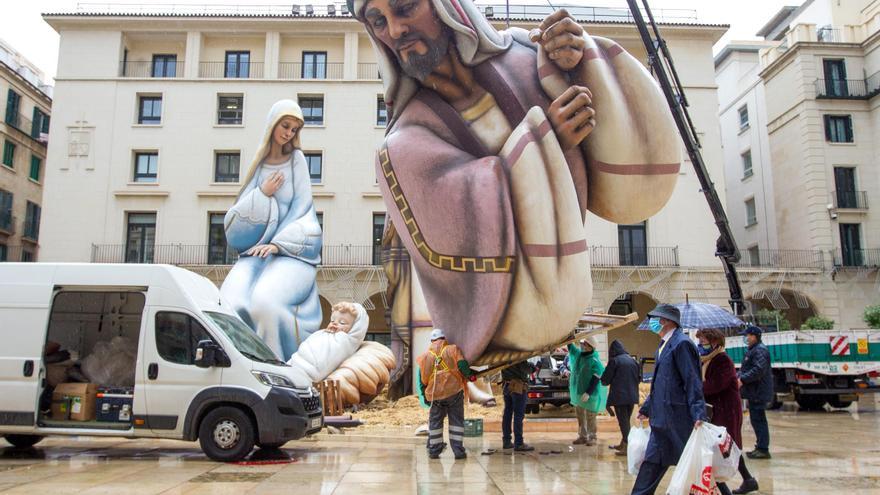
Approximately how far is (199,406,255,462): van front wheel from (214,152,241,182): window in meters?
25.1

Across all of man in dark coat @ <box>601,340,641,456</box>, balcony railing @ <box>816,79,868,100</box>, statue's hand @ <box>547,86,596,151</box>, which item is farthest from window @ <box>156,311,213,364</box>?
balcony railing @ <box>816,79,868,100</box>

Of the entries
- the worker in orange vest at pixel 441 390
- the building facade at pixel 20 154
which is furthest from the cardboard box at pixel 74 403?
the building facade at pixel 20 154

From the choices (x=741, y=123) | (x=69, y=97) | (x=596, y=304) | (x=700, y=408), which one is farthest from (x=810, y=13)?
(x=700, y=408)

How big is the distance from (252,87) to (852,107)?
2706 cm

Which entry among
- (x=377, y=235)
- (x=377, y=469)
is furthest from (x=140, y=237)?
(x=377, y=469)

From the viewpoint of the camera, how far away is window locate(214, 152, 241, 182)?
32625mm

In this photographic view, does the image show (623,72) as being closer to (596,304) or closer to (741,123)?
(596,304)

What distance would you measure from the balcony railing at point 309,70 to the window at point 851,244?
76.7 feet

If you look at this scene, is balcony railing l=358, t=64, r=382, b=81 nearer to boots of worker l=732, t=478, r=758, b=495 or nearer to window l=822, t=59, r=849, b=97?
window l=822, t=59, r=849, b=97

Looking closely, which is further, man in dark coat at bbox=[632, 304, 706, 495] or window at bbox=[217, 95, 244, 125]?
window at bbox=[217, 95, 244, 125]

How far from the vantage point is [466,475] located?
7.48 metres

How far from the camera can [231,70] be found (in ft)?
111

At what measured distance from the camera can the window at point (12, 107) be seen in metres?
36.2

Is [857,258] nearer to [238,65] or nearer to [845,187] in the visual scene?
[845,187]
